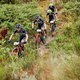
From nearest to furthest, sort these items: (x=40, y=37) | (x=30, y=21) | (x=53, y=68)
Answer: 1. (x=53, y=68)
2. (x=40, y=37)
3. (x=30, y=21)

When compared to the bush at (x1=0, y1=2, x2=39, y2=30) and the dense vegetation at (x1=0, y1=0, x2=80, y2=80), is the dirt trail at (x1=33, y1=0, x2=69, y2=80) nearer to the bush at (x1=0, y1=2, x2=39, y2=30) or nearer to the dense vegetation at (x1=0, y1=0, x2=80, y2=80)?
the dense vegetation at (x1=0, y1=0, x2=80, y2=80)

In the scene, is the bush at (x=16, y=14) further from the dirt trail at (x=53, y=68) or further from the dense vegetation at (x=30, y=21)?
the dirt trail at (x=53, y=68)

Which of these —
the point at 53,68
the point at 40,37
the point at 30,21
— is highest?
the point at 53,68

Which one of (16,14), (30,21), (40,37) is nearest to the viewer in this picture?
(40,37)

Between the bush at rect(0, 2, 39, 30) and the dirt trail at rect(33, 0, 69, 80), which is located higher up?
the dirt trail at rect(33, 0, 69, 80)

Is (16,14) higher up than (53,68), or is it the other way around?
(53,68)

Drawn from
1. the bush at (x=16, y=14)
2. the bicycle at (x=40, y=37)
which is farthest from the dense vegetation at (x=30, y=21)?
the bicycle at (x=40, y=37)

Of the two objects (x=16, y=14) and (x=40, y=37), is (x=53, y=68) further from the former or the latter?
(x=16, y=14)

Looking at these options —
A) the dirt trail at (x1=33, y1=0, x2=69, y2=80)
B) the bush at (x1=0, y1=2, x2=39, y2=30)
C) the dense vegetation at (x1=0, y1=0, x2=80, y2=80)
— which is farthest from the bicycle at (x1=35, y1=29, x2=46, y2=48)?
the dirt trail at (x1=33, y1=0, x2=69, y2=80)

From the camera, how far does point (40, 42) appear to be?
15.9 metres

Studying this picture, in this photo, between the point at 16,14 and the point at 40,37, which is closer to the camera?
the point at 40,37

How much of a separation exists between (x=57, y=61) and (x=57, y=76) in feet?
2.35

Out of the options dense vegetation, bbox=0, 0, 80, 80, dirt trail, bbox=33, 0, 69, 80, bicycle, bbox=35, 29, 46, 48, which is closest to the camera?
dirt trail, bbox=33, 0, 69, 80

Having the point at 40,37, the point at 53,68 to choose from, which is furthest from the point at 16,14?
the point at 53,68
